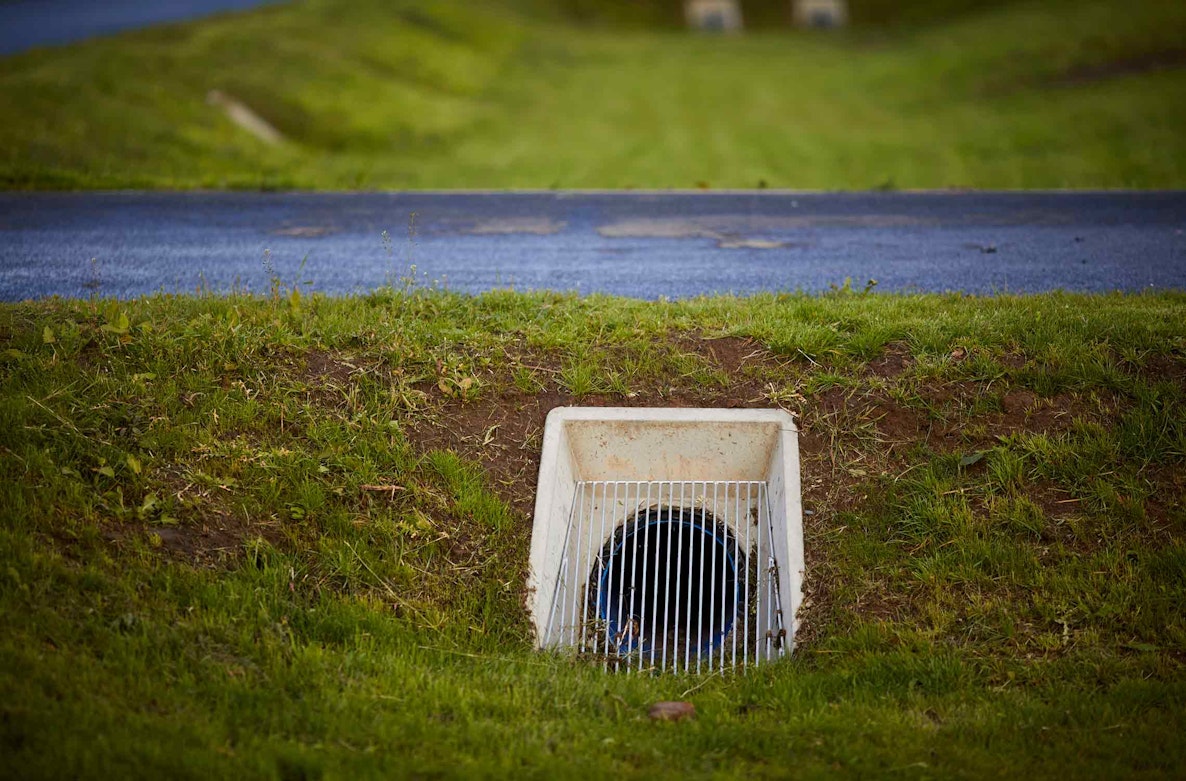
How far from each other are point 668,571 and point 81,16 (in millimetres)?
21800

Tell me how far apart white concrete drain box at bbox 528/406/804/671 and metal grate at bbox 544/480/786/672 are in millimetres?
11

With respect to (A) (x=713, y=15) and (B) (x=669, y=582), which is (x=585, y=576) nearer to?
(B) (x=669, y=582)

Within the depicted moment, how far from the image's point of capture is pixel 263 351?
5.73 meters

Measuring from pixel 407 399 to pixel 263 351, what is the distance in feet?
3.11

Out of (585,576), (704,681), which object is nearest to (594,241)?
(585,576)

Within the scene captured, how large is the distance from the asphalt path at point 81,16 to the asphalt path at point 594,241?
1103 cm

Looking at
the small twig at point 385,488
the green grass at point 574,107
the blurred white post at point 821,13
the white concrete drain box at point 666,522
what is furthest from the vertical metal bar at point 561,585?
the blurred white post at point 821,13

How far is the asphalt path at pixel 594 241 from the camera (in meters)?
7.20

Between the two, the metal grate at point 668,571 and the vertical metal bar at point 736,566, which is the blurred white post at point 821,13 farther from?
the vertical metal bar at point 736,566

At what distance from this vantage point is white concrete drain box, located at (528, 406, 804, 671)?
518cm

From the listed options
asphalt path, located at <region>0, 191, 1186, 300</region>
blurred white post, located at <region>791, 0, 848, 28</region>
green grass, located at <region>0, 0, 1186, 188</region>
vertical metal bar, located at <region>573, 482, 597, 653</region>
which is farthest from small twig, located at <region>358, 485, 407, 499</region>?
blurred white post, located at <region>791, 0, 848, 28</region>

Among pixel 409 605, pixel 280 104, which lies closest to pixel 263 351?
pixel 409 605

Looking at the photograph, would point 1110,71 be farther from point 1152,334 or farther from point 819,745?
point 819,745

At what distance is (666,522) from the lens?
19.6ft
